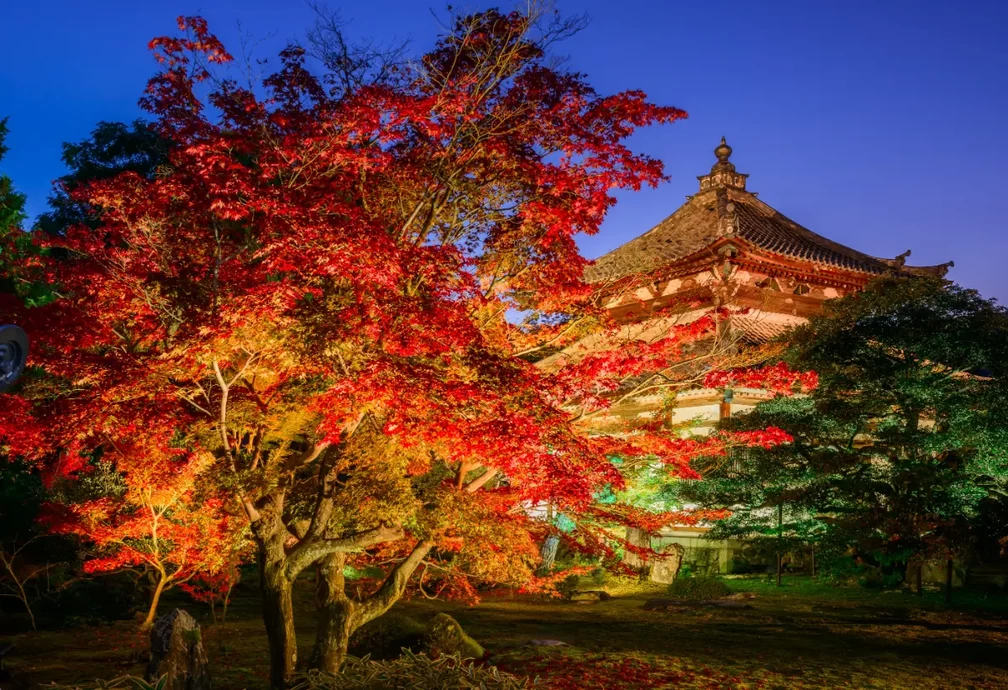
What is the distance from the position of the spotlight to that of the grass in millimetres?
6883

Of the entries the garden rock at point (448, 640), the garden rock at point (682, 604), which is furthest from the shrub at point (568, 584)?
the garden rock at point (448, 640)

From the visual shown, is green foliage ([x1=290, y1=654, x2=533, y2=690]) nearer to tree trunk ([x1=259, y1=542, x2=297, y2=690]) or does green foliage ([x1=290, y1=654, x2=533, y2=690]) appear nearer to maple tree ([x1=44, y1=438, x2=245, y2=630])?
tree trunk ([x1=259, y1=542, x2=297, y2=690])

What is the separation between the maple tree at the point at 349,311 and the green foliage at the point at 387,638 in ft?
5.15

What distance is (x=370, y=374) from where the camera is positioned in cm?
708

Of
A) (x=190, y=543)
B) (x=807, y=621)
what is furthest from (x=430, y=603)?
(x=807, y=621)

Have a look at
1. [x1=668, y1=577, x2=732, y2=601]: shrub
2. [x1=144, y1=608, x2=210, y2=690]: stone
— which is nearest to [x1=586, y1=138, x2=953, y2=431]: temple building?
[x1=668, y1=577, x2=732, y2=601]: shrub

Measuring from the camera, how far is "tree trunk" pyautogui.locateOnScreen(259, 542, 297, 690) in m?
7.81

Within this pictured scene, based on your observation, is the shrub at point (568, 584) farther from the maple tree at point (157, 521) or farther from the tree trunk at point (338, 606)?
the tree trunk at point (338, 606)

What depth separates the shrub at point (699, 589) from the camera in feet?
56.1

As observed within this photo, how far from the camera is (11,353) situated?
3287 mm

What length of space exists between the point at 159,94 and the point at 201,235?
1.70 metres

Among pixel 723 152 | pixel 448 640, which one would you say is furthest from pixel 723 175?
pixel 448 640

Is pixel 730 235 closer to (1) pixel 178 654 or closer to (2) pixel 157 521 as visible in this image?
(2) pixel 157 521

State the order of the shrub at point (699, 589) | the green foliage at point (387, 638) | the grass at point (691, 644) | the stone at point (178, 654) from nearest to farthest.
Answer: the stone at point (178, 654)
the grass at point (691, 644)
the green foliage at point (387, 638)
the shrub at point (699, 589)
